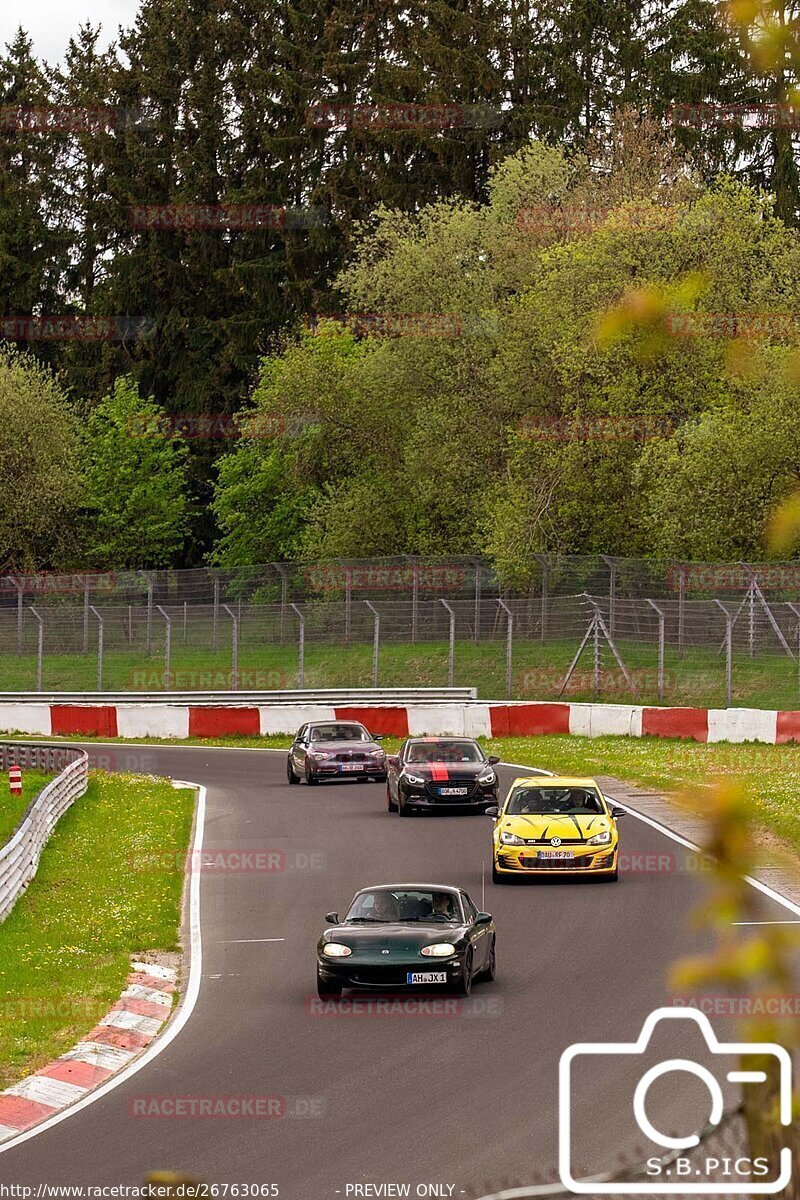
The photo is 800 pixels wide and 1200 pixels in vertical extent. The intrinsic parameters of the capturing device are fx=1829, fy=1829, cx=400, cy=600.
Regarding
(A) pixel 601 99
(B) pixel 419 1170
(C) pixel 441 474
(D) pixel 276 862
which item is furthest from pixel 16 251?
(B) pixel 419 1170

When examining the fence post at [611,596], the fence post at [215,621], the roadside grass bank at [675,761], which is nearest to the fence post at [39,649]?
the fence post at [215,621]

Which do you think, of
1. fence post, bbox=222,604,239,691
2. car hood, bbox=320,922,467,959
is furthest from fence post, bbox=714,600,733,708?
car hood, bbox=320,922,467,959

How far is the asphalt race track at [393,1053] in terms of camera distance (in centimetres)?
1072

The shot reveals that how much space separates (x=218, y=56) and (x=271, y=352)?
52.9ft

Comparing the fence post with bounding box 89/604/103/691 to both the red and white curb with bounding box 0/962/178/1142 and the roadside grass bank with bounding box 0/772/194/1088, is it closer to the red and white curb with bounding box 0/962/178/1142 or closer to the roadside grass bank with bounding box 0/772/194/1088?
the roadside grass bank with bounding box 0/772/194/1088

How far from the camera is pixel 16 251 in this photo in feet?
302

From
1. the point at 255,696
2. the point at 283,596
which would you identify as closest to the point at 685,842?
the point at 255,696

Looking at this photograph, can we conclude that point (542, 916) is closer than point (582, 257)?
Yes

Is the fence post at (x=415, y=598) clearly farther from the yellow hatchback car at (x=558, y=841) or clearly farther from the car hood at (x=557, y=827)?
the car hood at (x=557, y=827)

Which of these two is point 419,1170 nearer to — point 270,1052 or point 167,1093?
point 167,1093

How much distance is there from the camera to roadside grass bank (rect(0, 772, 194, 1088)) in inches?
615

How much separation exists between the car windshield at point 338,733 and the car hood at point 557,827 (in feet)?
48.8

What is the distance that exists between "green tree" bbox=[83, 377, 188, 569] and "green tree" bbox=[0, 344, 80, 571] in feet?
3.21

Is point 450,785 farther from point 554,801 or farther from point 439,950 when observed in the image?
point 439,950
